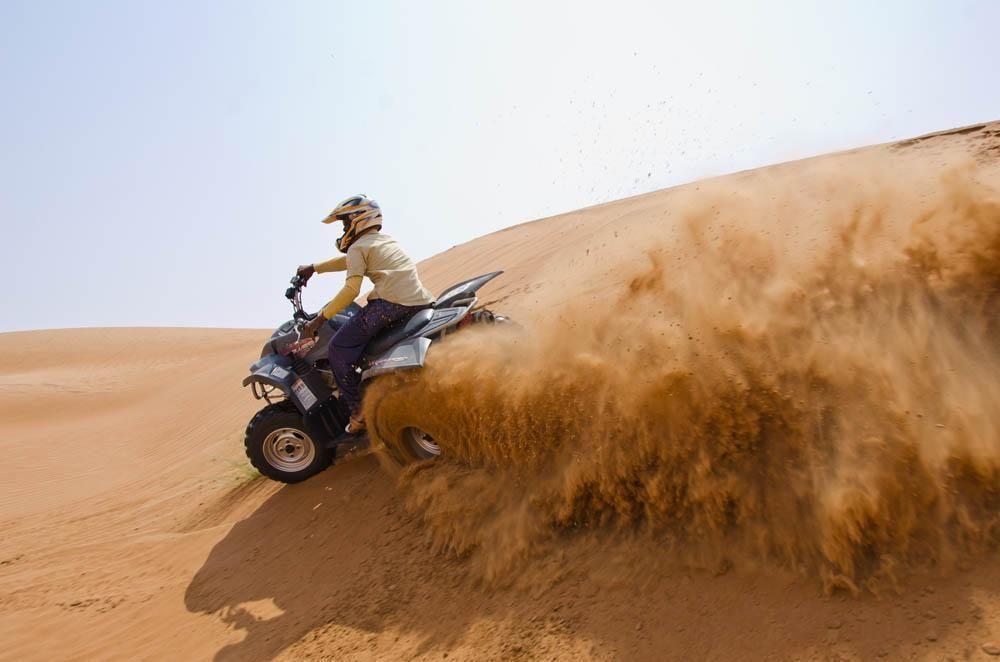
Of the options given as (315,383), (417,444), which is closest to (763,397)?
(417,444)

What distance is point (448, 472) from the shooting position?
4676mm

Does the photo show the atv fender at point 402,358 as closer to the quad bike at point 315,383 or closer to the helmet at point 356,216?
the quad bike at point 315,383

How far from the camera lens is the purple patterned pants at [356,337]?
5.10 m

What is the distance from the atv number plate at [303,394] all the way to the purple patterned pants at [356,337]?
0.38 metres

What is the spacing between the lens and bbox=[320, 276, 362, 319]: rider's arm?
4.97m

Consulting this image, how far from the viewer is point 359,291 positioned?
5125 mm

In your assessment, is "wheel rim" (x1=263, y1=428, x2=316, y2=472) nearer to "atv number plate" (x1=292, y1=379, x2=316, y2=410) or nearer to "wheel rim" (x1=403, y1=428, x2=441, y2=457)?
"atv number plate" (x1=292, y1=379, x2=316, y2=410)

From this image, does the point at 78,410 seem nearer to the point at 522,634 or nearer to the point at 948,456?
the point at 522,634

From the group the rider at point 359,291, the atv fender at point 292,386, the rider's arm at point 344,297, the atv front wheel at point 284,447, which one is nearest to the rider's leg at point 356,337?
the rider at point 359,291

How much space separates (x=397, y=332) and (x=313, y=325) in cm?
65

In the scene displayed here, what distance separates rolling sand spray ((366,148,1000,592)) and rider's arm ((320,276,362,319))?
697 mm

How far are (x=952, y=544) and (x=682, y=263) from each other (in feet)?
6.99


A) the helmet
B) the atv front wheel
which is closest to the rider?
the helmet

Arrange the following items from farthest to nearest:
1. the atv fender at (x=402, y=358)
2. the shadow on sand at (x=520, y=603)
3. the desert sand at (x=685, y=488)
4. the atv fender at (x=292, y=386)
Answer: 1. the atv fender at (x=292, y=386)
2. the atv fender at (x=402, y=358)
3. the desert sand at (x=685, y=488)
4. the shadow on sand at (x=520, y=603)
